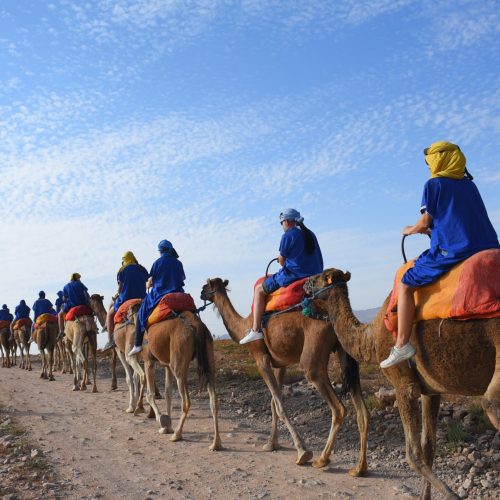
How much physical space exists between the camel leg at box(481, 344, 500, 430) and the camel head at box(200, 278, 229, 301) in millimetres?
6270

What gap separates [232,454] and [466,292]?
4.90 m

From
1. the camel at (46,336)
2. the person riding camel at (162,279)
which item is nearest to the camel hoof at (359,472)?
the person riding camel at (162,279)

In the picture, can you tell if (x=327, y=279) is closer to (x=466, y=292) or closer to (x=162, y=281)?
(x=466, y=292)

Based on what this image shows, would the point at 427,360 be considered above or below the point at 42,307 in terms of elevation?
below

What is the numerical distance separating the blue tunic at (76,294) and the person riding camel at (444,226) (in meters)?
13.2

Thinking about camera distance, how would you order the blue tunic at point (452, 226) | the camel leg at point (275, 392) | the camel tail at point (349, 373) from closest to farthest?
the blue tunic at point (452, 226) < the camel tail at point (349, 373) < the camel leg at point (275, 392)

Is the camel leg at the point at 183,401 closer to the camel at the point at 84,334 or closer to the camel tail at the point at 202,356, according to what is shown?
the camel tail at the point at 202,356

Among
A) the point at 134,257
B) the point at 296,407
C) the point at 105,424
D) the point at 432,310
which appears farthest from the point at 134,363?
the point at 432,310

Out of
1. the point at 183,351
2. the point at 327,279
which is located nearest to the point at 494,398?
the point at 327,279

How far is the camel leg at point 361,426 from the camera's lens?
708cm

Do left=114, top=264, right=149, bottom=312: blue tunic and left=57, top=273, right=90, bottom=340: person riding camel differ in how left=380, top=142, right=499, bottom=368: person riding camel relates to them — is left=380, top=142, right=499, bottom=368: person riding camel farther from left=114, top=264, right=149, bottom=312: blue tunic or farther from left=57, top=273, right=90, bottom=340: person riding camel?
left=57, top=273, right=90, bottom=340: person riding camel

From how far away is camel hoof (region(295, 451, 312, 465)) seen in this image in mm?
7762

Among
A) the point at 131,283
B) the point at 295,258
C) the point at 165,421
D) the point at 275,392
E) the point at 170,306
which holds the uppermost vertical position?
the point at 131,283

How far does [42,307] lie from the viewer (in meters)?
22.5
